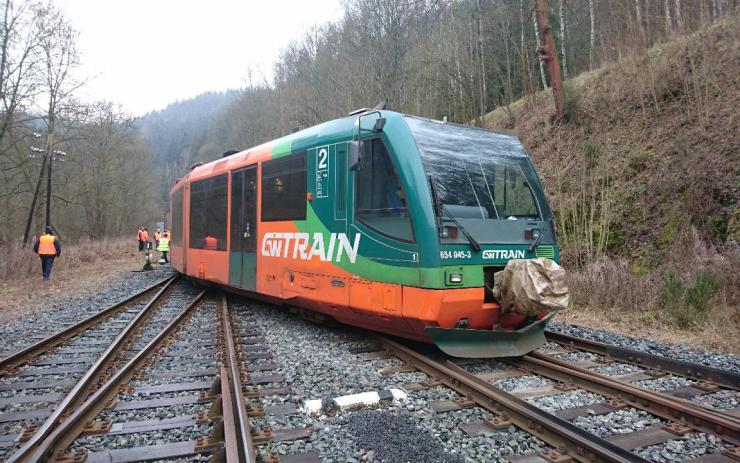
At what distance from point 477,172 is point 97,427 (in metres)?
4.52

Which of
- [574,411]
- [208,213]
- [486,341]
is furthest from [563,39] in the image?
[574,411]

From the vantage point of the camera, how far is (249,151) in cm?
908

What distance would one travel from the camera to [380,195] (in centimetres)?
570

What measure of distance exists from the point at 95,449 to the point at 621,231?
10.7m

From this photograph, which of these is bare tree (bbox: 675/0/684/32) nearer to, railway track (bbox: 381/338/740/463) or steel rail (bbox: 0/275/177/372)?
railway track (bbox: 381/338/740/463)

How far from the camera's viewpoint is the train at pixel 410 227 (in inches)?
202

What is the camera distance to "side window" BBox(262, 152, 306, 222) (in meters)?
7.11

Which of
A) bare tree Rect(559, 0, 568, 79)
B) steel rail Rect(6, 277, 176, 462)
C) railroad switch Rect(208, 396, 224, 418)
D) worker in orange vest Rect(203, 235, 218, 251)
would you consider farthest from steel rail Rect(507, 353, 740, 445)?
bare tree Rect(559, 0, 568, 79)

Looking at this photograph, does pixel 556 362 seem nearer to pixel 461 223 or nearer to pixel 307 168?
pixel 461 223

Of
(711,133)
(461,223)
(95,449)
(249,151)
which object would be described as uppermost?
(711,133)

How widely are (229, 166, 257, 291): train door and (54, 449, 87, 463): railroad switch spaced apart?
16.6 ft

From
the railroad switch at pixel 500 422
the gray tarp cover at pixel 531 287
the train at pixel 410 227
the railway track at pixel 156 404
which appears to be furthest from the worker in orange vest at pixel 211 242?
the railroad switch at pixel 500 422

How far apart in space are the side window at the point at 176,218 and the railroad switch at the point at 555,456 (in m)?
11.6

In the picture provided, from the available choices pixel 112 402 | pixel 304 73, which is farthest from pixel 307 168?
pixel 304 73
